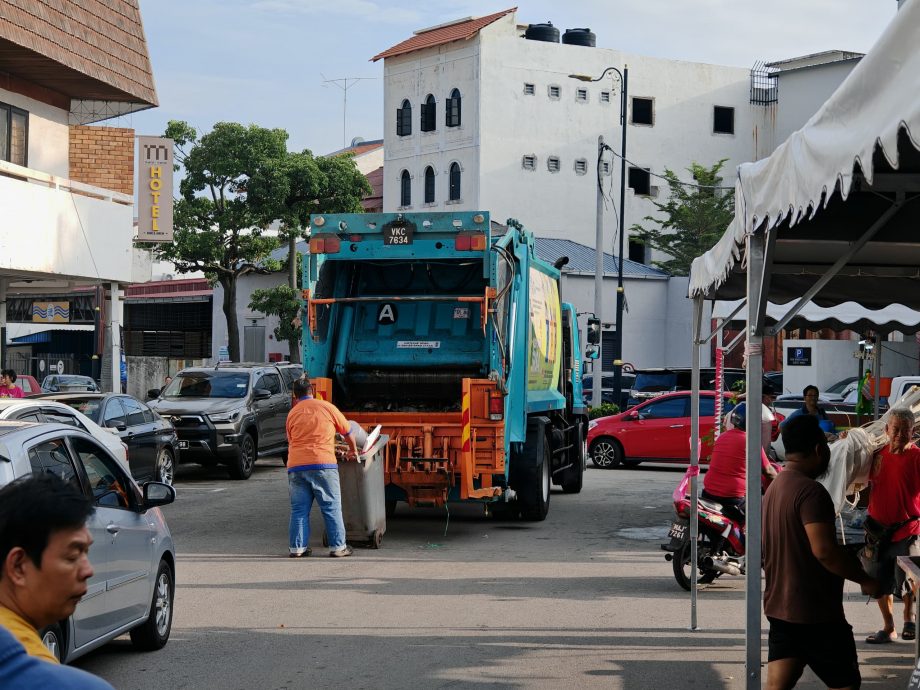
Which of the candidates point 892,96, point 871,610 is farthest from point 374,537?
point 892,96

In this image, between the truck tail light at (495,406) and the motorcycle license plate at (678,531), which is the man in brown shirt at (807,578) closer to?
the motorcycle license plate at (678,531)

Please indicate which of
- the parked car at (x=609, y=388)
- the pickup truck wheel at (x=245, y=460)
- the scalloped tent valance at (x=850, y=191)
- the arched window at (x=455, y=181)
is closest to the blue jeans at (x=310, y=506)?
the scalloped tent valance at (x=850, y=191)

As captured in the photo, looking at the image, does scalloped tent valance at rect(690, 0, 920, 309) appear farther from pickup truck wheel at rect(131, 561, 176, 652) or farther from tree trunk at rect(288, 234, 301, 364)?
tree trunk at rect(288, 234, 301, 364)

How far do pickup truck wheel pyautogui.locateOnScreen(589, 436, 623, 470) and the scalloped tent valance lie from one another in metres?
14.7

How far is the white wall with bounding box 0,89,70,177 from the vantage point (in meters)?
24.5

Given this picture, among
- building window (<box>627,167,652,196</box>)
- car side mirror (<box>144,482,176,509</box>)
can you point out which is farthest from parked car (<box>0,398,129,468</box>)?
building window (<box>627,167,652,196</box>)

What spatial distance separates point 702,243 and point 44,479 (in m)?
59.7

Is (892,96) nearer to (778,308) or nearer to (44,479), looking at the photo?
(44,479)

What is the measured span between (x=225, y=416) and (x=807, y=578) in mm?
17353

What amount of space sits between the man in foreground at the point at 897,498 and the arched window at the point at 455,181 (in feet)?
198

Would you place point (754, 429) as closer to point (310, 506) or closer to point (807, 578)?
point (807, 578)

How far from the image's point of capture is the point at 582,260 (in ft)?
198

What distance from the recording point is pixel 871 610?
10.5m

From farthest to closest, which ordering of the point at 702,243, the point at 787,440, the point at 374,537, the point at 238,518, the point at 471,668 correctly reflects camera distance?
the point at 702,243
the point at 238,518
the point at 374,537
the point at 471,668
the point at 787,440
